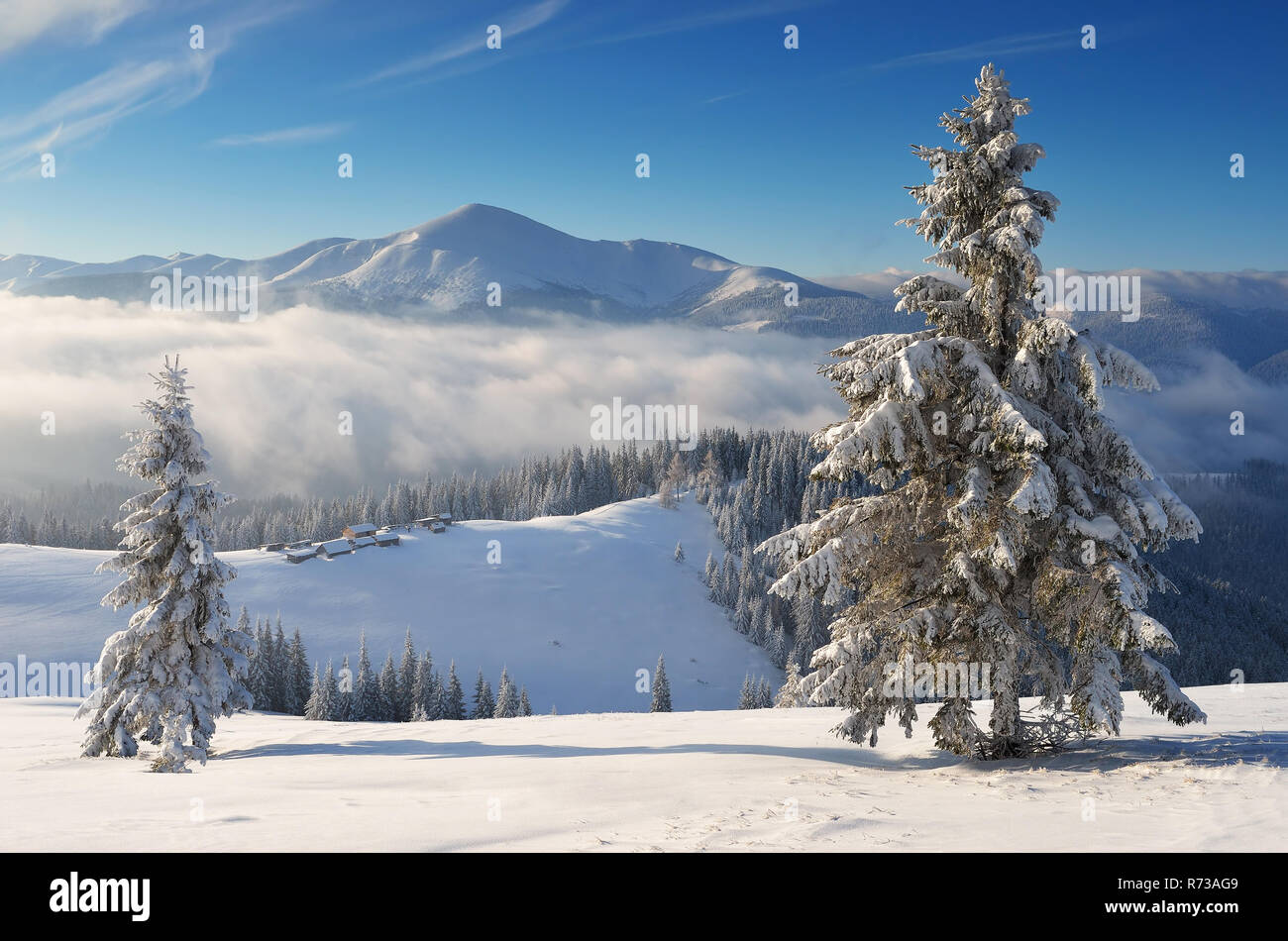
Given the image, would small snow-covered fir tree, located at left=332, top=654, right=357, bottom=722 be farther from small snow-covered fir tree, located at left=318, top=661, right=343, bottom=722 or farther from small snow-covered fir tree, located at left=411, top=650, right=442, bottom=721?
small snow-covered fir tree, located at left=411, top=650, right=442, bottom=721

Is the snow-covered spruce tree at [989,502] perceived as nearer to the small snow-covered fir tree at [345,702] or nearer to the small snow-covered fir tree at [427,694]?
the small snow-covered fir tree at [345,702]

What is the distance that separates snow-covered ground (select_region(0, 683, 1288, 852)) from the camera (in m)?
8.56

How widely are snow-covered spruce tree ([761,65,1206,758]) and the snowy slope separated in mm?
88829

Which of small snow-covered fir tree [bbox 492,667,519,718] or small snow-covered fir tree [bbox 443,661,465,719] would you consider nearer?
small snow-covered fir tree [bbox 492,667,519,718]

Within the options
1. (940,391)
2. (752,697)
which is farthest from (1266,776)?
(752,697)

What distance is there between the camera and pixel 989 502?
1372 cm

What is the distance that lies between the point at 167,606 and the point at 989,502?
21.8 metres

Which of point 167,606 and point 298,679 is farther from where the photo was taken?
point 298,679

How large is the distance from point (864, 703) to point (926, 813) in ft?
15.8

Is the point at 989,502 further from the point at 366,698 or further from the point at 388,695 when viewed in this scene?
the point at 388,695

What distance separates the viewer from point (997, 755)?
14234 mm

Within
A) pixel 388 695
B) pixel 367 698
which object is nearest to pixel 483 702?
pixel 388 695

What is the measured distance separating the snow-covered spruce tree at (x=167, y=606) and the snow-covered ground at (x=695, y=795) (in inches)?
70.7

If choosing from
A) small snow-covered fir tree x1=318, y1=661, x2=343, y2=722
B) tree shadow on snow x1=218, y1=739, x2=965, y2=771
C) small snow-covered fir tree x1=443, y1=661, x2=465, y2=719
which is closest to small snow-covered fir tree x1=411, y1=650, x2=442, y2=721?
small snow-covered fir tree x1=443, y1=661, x2=465, y2=719
